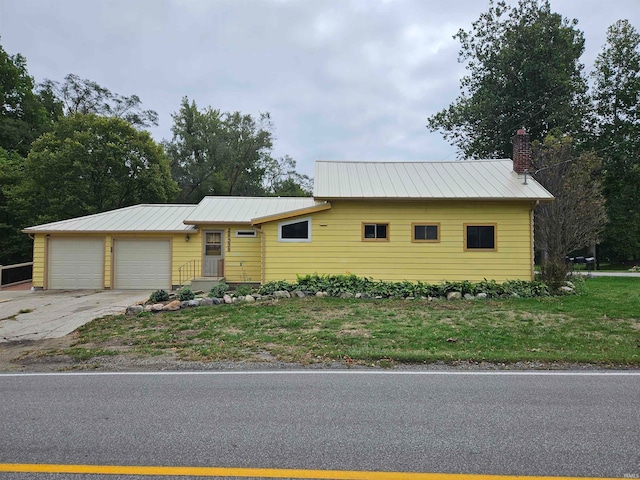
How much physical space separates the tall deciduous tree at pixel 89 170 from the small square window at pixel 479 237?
19850 mm

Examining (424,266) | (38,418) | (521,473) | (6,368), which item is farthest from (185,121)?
(521,473)

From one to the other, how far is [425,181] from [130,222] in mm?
12825

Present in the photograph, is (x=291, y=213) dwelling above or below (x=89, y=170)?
below

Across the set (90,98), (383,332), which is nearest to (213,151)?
(90,98)

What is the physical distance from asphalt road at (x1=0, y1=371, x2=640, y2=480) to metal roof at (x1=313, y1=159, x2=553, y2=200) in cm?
875

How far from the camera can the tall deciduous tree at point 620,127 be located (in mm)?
30578

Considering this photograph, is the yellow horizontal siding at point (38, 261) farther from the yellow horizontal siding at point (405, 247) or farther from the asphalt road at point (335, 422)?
the asphalt road at point (335, 422)

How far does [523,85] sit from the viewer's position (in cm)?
2995

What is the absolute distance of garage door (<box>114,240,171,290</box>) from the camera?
1642 centimetres

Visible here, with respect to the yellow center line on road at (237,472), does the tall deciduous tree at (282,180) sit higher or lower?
higher

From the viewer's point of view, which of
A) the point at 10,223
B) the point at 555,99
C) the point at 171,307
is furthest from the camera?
the point at 555,99

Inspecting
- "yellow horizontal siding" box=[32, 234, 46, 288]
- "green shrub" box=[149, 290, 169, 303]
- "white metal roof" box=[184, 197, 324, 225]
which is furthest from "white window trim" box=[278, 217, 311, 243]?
"yellow horizontal siding" box=[32, 234, 46, 288]

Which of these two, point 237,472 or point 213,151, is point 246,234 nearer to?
point 237,472

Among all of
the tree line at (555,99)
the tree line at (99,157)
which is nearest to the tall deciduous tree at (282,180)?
the tree line at (99,157)
